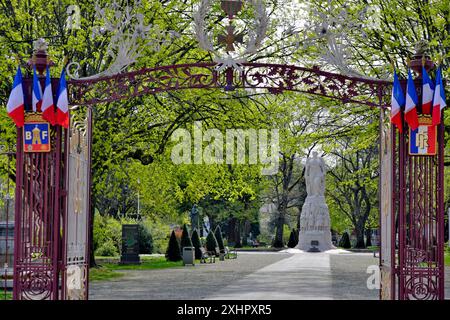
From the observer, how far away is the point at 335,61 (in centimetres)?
1431

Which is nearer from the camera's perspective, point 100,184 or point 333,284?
point 333,284

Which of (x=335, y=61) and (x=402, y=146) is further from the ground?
(x=335, y=61)

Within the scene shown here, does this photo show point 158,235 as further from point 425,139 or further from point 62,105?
point 425,139

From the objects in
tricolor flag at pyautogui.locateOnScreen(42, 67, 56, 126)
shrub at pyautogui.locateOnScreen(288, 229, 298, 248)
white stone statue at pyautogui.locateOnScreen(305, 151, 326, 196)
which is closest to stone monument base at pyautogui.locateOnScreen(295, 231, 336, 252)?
white stone statue at pyautogui.locateOnScreen(305, 151, 326, 196)

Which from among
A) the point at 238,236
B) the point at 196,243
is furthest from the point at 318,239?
the point at 238,236

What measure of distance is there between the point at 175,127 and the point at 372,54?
6.51 m

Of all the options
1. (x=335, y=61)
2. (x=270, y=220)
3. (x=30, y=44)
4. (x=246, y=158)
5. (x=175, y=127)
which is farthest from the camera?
(x=270, y=220)

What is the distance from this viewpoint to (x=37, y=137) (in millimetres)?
13258

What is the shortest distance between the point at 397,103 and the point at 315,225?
41.3m

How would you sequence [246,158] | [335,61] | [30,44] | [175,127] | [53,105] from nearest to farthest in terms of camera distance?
[53,105]
[335,61]
[30,44]
[175,127]
[246,158]

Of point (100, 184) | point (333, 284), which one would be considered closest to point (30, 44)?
point (100, 184)

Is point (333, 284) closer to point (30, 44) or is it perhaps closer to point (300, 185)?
point (30, 44)

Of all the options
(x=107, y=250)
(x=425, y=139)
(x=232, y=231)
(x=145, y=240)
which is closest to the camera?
(x=425, y=139)

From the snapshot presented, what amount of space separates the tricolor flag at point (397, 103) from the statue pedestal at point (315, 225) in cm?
4061
